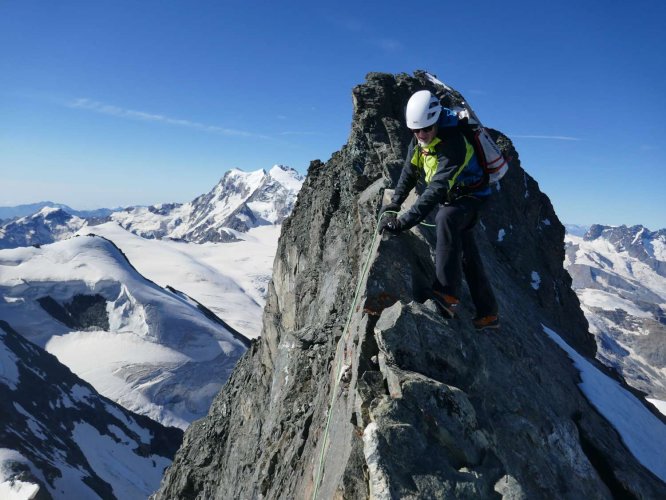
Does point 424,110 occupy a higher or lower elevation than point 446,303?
higher

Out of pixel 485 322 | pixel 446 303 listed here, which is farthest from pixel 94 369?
pixel 446 303

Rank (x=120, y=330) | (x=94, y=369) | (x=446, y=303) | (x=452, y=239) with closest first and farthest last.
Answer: (x=452, y=239) < (x=446, y=303) < (x=94, y=369) < (x=120, y=330)

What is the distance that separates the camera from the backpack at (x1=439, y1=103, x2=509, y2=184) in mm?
9406

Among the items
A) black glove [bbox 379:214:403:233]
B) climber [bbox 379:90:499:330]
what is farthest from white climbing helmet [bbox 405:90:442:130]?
black glove [bbox 379:214:403:233]

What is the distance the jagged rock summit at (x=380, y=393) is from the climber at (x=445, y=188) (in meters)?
0.84

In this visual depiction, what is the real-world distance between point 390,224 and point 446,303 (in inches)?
83.4

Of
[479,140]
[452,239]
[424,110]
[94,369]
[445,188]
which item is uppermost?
[424,110]

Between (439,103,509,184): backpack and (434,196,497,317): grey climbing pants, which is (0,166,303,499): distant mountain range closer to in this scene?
(434,196,497,317): grey climbing pants

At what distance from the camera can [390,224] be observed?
10.4 m

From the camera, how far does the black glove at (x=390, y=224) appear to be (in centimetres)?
1012

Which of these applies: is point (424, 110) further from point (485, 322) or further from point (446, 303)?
point (485, 322)

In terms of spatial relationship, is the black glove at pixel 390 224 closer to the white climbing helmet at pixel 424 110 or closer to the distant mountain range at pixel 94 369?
the white climbing helmet at pixel 424 110

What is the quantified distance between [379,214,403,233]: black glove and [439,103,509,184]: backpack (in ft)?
6.78

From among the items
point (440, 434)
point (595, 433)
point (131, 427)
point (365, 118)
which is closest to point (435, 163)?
point (440, 434)
